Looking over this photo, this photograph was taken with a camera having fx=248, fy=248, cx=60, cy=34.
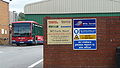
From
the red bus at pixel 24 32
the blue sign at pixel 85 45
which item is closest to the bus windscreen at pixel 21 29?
the red bus at pixel 24 32

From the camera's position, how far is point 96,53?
30.5 ft

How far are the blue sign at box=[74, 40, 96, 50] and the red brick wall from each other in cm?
12

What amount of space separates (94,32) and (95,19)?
0.49 m

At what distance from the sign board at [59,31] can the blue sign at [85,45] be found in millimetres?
295

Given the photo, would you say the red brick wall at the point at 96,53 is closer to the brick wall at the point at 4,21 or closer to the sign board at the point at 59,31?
the sign board at the point at 59,31

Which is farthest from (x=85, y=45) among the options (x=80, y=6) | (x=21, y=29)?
(x=80, y=6)

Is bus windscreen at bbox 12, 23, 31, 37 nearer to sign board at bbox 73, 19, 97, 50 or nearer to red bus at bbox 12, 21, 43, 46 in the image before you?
red bus at bbox 12, 21, 43, 46

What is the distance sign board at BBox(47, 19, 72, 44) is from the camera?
9328 mm

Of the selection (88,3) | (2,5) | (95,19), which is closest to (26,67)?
(95,19)

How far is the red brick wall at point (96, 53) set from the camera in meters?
9.19

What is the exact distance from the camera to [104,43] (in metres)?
9.24

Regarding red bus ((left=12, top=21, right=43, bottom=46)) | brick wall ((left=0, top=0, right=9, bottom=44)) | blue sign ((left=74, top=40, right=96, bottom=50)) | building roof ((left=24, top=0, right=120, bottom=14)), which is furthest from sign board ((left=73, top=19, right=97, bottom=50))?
brick wall ((left=0, top=0, right=9, bottom=44))

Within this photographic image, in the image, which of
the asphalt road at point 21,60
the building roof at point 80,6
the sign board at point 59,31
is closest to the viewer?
the sign board at point 59,31

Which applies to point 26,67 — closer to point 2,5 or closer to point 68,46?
point 68,46
